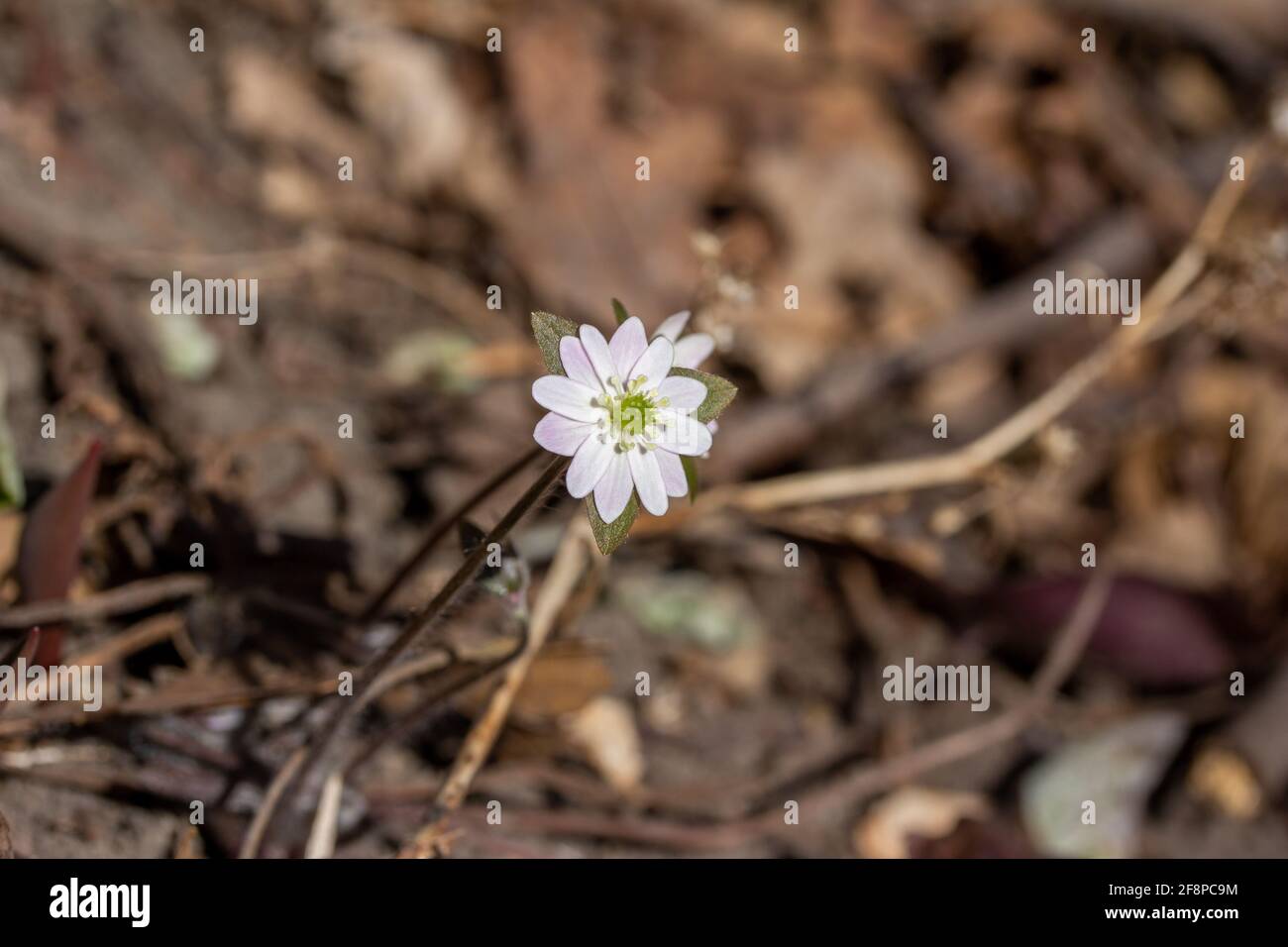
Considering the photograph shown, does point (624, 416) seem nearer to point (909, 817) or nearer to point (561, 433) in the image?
point (561, 433)

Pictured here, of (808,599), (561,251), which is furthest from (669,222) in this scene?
(808,599)

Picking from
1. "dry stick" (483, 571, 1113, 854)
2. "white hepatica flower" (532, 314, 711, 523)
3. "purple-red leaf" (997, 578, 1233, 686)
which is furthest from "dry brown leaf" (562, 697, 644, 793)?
"white hepatica flower" (532, 314, 711, 523)

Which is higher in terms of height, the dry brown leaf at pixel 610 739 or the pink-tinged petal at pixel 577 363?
the pink-tinged petal at pixel 577 363

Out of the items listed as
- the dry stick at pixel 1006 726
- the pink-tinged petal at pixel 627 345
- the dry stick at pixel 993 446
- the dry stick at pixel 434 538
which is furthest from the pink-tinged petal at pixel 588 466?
the dry stick at pixel 1006 726

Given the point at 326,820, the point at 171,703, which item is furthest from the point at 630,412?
the point at 171,703

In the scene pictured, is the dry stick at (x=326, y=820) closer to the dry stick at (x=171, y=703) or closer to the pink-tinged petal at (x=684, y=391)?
the dry stick at (x=171, y=703)

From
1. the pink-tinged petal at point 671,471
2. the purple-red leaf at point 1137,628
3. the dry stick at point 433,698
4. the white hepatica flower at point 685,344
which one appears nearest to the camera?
the pink-tinged petal at point 671,471

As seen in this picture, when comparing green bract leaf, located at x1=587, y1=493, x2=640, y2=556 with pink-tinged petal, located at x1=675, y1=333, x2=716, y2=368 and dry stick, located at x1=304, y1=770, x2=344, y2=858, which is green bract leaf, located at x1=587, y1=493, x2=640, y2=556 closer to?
pink-tinged petal, located at x1=675, y1=333, x2=716, y2=368
